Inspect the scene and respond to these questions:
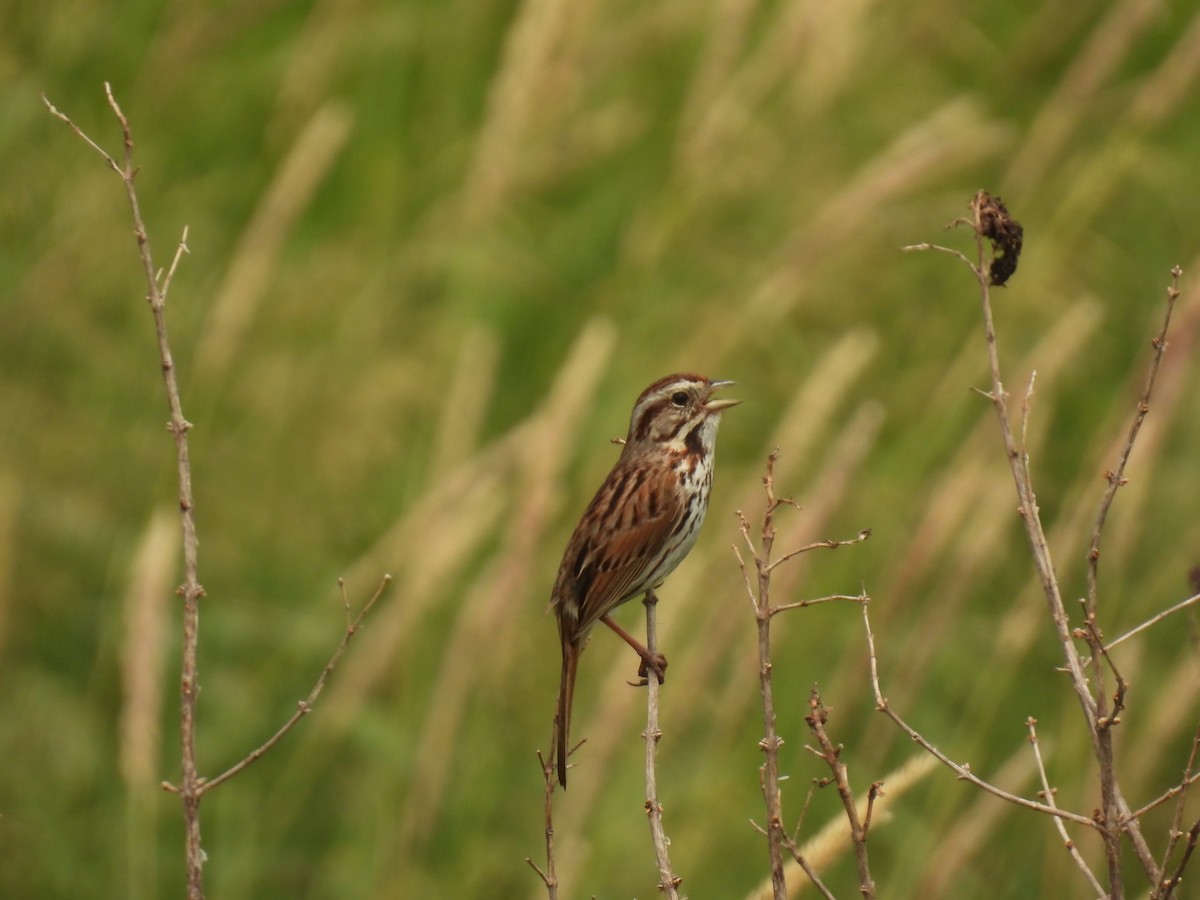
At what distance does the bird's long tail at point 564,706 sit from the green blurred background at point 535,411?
0.90 ft

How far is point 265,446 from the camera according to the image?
6.27 meters

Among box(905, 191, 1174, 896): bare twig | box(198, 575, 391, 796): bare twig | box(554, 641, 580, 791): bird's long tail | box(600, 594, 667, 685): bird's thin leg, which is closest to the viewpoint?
box(905, 191, 1174, 896): bare twig

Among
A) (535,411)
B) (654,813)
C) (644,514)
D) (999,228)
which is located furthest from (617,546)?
(535,411)

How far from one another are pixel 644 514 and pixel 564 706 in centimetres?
64

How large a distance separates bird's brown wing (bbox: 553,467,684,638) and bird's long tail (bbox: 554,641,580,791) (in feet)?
0.25

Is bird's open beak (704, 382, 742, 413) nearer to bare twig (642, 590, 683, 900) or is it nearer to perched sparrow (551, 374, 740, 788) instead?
perched sparrow (551, 374, 740, 788)

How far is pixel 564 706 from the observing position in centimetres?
421

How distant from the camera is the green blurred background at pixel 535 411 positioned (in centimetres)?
521

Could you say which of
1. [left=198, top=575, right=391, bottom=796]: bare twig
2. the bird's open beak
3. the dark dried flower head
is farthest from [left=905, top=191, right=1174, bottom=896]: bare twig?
the bird's open beak

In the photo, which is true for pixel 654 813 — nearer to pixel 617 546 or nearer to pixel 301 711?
pixel 301 711

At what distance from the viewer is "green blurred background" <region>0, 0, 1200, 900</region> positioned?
5.21m

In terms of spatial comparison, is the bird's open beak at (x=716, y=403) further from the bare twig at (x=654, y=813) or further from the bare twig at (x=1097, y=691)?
the bare twig at (x=1097, y=691)

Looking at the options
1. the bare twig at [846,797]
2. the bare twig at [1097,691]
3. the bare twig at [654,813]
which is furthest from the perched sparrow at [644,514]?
the bare twig at [1097,691]

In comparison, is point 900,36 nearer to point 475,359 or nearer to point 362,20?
point 362,20
